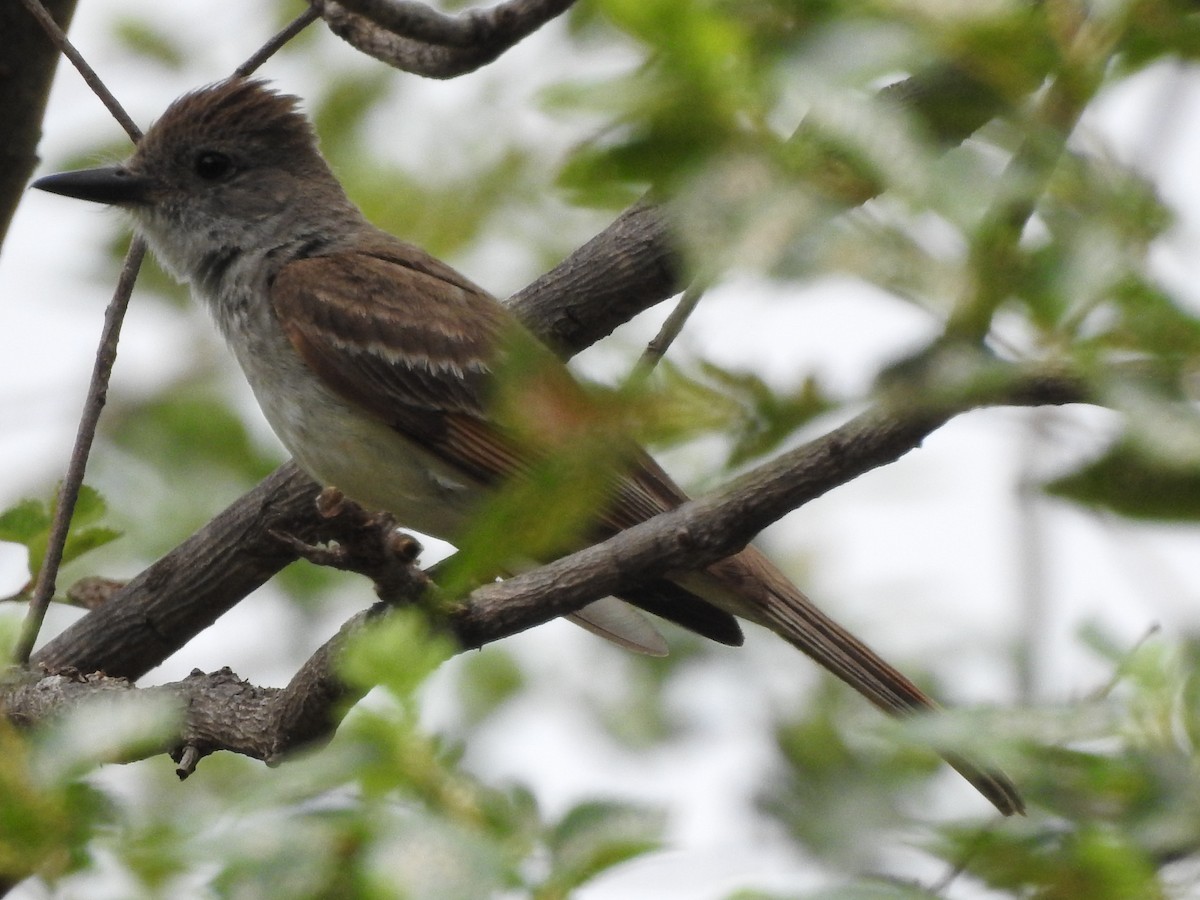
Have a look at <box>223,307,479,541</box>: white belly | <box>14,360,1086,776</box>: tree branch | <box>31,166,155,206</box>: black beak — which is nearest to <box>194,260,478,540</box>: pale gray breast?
<box>223,307,479,541</box>: white belly

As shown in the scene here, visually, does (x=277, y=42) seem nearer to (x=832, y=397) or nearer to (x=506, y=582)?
(x=506, y=582)

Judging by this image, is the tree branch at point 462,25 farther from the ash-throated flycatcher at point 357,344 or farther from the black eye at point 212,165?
the black eye at point 212,165

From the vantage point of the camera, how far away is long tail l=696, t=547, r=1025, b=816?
15.1ft

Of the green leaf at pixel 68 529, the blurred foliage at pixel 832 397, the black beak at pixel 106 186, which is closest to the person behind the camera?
the blurred foliage at pixel 832 397

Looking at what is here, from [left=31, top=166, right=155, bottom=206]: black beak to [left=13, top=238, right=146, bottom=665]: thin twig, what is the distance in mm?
1058

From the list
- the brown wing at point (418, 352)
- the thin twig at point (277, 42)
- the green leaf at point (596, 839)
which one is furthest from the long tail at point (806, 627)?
the green leaf at point (596, 839)

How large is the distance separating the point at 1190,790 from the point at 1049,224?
0.77 metres

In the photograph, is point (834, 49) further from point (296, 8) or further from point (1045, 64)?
point (296, 8)

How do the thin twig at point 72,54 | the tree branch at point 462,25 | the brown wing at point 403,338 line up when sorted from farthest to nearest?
1. the brown wing at point 403,338
2. the thin twig at point 72,54
3. the tree branch at point 462,25

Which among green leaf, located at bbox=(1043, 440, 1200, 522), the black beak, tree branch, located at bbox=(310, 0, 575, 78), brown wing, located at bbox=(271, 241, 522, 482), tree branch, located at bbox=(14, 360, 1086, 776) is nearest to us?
green leaf, located at bbox=(1043, 440, 1200, 522)

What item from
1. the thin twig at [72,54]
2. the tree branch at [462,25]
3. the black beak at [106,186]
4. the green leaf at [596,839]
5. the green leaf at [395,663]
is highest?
the black beak at [106,186]

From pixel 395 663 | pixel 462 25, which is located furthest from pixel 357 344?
pixel 395 663

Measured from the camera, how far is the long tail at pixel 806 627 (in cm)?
461

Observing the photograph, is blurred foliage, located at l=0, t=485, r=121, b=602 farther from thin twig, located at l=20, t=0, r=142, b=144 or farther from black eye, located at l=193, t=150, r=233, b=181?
black eye, located at l=193, t=150, r=233, b=181
